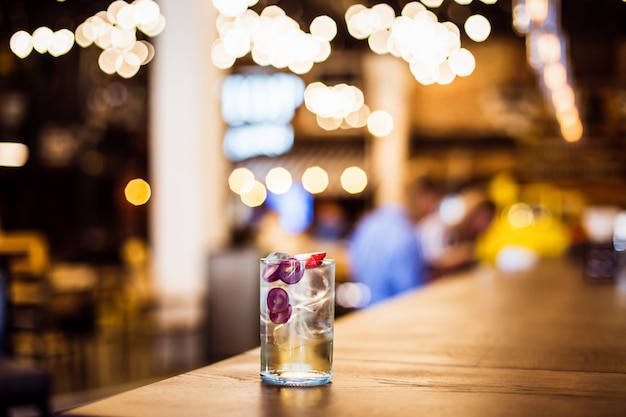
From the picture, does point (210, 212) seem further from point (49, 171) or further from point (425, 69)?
point (49, 171)

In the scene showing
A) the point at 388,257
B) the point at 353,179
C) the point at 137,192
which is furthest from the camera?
the point at 137,192

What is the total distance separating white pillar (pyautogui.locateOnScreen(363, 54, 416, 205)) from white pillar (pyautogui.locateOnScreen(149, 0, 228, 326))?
19.0ft

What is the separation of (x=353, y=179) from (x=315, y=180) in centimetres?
69

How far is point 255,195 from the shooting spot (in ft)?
45.5

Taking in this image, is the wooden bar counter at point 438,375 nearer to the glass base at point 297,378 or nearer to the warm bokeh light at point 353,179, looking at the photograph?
the glass base at point 297,378

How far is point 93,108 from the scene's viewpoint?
13117 mm

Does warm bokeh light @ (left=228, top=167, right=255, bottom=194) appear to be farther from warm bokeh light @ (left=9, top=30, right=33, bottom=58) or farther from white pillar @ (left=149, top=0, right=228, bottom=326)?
white pillar @ (left=149, top=0, right=228, bottom=326)

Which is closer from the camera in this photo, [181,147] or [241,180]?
[181,147]

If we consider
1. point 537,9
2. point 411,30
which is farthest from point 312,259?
point 411,30

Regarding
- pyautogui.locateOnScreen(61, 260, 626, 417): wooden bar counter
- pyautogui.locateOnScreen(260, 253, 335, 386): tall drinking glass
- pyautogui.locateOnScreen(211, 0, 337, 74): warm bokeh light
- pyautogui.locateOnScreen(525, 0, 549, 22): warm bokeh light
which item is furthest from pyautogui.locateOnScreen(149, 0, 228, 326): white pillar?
pyautogui.locateOnScreen(260, 253, 335, 386): tall drinking glass

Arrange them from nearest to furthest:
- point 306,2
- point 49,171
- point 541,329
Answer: point 541,329
point 306,2
point 49,171

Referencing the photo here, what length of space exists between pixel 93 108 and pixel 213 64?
241 inches

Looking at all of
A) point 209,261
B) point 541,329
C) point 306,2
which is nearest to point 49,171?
point 306,2

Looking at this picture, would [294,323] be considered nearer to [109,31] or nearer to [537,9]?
[537,9]
